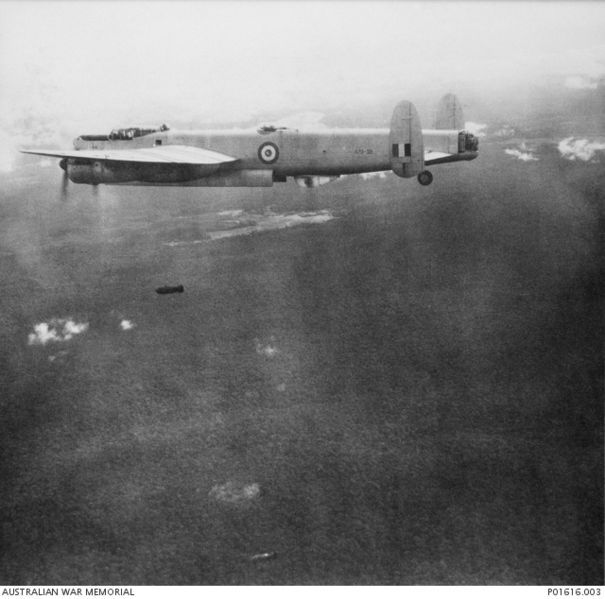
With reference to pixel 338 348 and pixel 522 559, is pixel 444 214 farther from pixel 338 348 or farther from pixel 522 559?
pixel 522 559

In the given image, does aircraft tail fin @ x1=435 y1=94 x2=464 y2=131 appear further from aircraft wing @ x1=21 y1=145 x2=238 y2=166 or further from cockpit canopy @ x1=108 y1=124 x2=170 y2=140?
cockpit canopy @ x1=108 y1=124 x2=170 y2=140

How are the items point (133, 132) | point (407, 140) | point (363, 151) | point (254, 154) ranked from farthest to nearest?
point (133, 132) → point (254, 154) → point (363, 151) → point (407, 140)

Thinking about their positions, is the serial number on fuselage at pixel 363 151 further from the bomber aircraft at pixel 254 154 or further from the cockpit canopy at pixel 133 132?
the cockpit canopy at pixel 133 132

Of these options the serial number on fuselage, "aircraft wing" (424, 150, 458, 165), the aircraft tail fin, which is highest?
the aircraft tail fin

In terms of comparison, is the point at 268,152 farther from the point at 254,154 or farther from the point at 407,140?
the point at 407,140

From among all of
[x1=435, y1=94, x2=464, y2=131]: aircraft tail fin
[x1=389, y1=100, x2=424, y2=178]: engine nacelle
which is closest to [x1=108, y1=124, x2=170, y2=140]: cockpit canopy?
[x1=389, y1=100, x2=424, y2=178]: engine nacelle

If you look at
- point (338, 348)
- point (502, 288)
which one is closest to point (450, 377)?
point (338, 348)

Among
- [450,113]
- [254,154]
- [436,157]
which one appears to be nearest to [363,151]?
[436,157]
